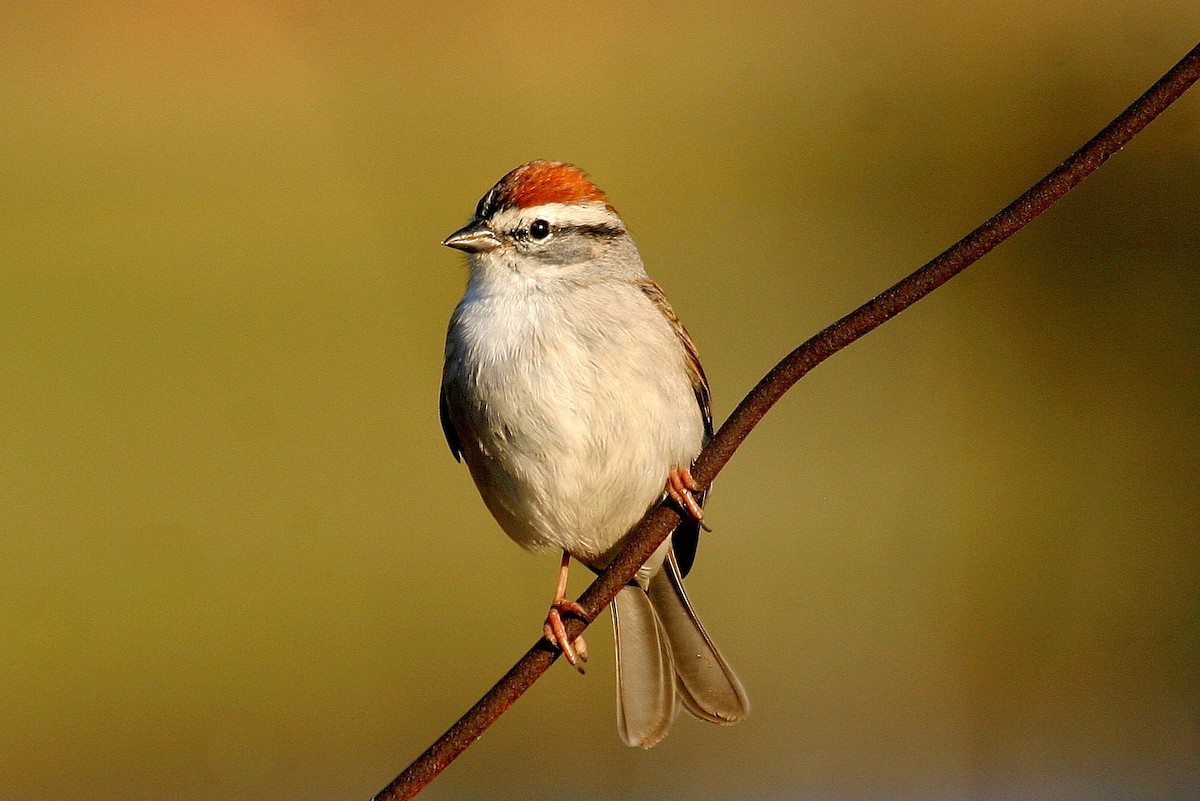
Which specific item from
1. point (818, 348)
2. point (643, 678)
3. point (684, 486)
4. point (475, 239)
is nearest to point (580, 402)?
point (684, 486)

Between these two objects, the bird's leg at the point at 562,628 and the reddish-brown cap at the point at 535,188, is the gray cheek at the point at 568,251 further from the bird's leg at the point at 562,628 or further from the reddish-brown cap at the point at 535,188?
the bird's leg at the point at 562,628

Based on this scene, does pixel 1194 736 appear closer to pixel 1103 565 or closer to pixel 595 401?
pixel 1103 565

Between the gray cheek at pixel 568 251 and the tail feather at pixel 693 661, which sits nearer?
the tail feather at pixel 693 661

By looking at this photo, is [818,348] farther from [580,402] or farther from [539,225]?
[539,225]

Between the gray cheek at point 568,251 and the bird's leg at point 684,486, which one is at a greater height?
the gray cheek at point 568,251

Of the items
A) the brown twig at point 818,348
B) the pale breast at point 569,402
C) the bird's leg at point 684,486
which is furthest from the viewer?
the pale breast at point 569,402

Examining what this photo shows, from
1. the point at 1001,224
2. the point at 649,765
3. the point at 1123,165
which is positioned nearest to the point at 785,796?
the point at 649,765

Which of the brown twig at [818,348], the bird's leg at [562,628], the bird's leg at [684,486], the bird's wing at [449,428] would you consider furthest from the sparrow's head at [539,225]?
the brown twig at [818,348]
